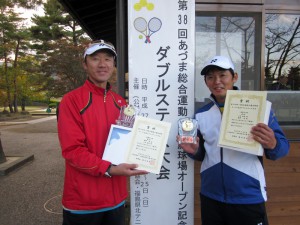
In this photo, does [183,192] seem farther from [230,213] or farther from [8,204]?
[8,204]

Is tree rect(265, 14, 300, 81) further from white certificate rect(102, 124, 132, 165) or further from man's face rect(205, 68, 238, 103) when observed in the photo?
white certificate rect(102, 124, 132, 165)

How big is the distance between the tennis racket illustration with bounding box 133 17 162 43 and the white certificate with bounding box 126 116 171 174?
0.91m

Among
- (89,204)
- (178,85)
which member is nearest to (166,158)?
(178,85)

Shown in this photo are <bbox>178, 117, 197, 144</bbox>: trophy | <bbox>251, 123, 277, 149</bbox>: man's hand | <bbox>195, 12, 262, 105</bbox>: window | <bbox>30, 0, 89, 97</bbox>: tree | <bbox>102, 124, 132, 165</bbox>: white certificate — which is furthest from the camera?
<bbox>30, 0, 89, 97</bbox>: tree

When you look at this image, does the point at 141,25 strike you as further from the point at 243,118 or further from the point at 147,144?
the point at 243,118

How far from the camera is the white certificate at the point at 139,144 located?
2.17m

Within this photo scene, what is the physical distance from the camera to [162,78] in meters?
2.78

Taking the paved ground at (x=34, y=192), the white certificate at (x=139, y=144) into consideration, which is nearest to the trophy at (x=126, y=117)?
the white certificate at (x=139, y=144)

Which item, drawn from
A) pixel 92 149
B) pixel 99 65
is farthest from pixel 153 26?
pixel 92 149

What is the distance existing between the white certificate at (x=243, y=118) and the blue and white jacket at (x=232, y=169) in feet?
0.47

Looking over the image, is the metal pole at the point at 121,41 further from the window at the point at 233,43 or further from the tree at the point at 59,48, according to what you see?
the tree at the point at 59,48

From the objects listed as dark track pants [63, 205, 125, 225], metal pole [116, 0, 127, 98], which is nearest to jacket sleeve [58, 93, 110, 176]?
dark track pants [63, 205, 125, 225]

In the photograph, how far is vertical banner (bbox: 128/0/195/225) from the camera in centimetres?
275

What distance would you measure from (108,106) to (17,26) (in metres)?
24.9
